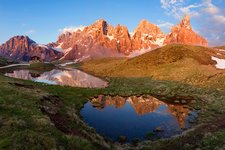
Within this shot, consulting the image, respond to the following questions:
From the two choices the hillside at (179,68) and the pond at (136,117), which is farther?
the hillside at (179,68)

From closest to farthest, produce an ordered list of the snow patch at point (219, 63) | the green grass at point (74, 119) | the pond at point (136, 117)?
the green grass at point (74, 119)
the pond at point (136, 117)
the snow patch at point (219, 63)

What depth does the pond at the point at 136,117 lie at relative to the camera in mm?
32406

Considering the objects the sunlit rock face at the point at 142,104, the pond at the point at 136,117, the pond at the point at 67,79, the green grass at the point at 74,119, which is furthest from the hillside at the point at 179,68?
the pond at the point at 136,117

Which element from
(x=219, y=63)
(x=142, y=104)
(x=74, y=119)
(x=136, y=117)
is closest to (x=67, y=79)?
(x=142, y=104)

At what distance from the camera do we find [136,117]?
4000cm

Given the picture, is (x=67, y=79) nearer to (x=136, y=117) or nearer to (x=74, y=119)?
(x=136, y=117)

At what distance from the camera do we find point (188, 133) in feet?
102

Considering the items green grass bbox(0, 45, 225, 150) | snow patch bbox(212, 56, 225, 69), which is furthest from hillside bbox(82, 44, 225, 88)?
green grass bbox(0, 45, 225, 150)

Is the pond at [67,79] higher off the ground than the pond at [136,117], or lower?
higher

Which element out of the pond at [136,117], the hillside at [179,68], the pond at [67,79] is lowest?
the pond at [136,117]

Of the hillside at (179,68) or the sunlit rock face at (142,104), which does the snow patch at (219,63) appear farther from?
the sunlit rock face at (142,104)

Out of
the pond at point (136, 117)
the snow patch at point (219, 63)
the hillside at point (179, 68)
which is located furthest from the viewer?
the snow patch at point (219, 63)

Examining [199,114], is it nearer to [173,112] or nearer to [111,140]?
[173,112]

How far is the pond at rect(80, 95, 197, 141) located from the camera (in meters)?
32.4
